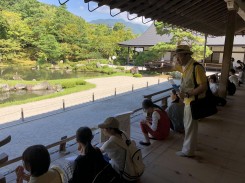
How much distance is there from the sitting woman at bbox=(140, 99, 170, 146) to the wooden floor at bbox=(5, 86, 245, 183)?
106 mm

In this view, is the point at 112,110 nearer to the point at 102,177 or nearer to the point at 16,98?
the point at 102,177

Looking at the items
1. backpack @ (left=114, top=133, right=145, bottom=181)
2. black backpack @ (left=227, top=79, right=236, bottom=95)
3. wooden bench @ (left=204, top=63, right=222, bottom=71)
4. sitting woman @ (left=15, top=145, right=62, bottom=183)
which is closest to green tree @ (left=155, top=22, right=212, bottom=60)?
wooden bench @ (left=204, top=63, right=222, bottom=71)

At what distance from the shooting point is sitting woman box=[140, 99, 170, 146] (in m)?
2.86

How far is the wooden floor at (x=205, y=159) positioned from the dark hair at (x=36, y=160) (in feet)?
3.88

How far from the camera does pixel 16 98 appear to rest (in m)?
13.9

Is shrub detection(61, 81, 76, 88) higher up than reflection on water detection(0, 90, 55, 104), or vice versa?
shrub detection(61, 81, 76, 88)

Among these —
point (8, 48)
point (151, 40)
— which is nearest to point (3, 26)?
point (8, 48)

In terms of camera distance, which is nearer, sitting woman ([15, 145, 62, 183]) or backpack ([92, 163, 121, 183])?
sitting woman ([15, 145, 62, 183])

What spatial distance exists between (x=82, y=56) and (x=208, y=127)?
25.0 m

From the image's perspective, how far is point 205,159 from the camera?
2.57 meters

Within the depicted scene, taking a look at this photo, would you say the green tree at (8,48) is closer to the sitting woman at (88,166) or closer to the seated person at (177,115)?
the seated person at (177,115)

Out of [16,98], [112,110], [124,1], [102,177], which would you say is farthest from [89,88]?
[102,177]

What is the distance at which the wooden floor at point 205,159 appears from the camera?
2209 mm

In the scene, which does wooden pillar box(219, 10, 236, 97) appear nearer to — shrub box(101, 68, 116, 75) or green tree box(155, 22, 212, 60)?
green tree box(155, 22, 212, 60)
